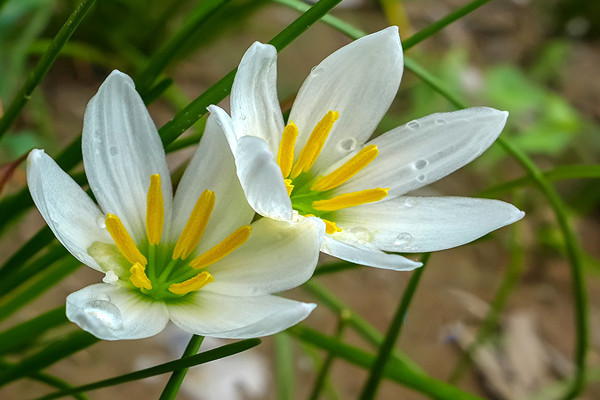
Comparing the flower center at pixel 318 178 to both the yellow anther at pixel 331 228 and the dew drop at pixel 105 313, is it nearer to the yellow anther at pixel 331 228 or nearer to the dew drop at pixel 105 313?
the yellow anther at pixel 331 228

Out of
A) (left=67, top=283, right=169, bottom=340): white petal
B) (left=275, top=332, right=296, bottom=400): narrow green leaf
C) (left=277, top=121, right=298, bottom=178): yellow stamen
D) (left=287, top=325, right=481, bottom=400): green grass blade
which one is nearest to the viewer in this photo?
(left=67, top=283, right=169, bottom=340): white petal

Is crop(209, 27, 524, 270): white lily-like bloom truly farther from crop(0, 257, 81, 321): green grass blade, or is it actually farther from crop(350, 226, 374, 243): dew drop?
crop(0, 257, 81, 321): green grass blade

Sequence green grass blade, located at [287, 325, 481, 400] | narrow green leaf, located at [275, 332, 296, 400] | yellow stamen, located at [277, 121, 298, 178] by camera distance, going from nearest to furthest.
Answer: yellow stamen, located at [277, 121, 298, 178] → green grass blade, located at [287, 325, 481, 400] → narrow green leaf, located at [275, 332, 296, 400]

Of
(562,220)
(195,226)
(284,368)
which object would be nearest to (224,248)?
(195,226)

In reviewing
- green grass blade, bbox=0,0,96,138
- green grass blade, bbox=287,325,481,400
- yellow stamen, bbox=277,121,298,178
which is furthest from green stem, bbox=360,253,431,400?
green grass blade, bbox=0,0,96,138

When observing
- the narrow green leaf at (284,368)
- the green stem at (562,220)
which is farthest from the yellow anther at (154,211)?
the narrow green leaf at (284,368)

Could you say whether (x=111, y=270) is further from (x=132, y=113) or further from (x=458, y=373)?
(x=458, y=373)

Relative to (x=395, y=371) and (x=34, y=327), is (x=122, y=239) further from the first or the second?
(x=395, y=371)
